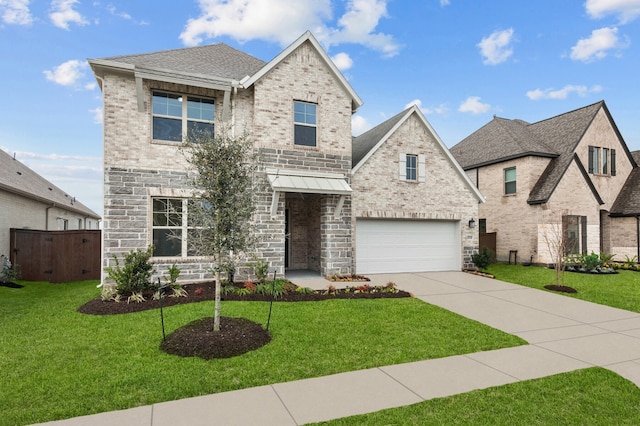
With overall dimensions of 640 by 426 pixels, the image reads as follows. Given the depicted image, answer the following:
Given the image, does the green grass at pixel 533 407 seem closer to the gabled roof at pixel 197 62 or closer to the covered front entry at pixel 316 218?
the covered front entry at pixel 316 218

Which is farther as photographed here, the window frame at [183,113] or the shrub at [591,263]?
the shrub at [591,263]

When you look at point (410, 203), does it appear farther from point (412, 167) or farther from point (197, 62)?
point (197, 62)

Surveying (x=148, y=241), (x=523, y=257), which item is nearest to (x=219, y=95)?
(x=148, y=241)

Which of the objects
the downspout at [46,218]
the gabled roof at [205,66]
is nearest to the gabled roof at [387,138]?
the gabled roof at [205,66]

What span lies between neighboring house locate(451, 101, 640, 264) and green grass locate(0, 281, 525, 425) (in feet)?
43.4

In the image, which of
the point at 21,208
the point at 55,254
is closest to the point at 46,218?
the point at 21,208

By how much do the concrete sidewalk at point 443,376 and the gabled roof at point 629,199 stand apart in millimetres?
14727

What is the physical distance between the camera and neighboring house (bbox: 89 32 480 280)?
10.9m

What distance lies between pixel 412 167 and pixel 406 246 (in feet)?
11.4

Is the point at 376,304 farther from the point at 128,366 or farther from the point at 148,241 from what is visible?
the point at 148,241

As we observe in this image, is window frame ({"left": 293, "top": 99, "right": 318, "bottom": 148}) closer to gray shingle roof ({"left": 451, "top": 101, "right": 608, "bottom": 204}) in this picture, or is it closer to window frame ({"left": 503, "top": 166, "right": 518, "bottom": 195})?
gray shingle roof ({"left": 451, "top": 101, "right": 608, "bottom": 204})

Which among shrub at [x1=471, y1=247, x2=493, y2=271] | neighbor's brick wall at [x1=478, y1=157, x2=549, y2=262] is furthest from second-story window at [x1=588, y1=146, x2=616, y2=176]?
shrub at [x1=471, y1=247, x2=493, y2=271]

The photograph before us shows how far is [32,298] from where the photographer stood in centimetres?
1012

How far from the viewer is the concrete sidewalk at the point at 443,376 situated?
393cm
